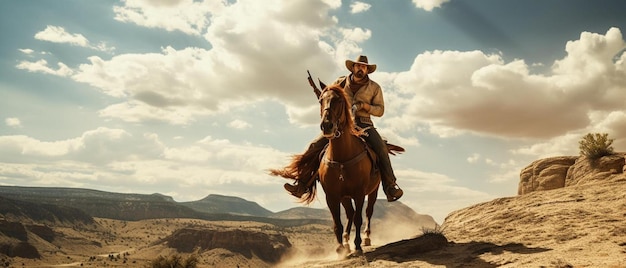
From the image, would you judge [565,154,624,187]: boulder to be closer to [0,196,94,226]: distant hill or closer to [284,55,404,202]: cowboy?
[284,55,404,202]: cowboy

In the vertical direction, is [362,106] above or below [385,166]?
above

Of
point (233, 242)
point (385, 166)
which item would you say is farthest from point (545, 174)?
point (233, 242)

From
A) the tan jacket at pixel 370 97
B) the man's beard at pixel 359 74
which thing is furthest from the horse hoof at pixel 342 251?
the man's beard at pixel 359 74

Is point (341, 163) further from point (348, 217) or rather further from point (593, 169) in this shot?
point (593, 169)

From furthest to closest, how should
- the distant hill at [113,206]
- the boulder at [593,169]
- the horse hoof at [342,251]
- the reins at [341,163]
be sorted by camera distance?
the distant hill at [113,206], the boulder at [593,169], the horse hoof at [342,251], the reins at [341,163]

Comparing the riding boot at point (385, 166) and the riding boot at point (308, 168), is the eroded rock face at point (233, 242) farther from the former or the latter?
the riding boot at point (385, 166)

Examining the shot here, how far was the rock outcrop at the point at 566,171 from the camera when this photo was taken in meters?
13.5

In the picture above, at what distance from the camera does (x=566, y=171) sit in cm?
1628

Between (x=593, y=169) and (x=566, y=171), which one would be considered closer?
(x=593, y=169)

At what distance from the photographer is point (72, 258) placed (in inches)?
3167

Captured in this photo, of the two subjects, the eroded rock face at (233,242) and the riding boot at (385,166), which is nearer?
the riding boot at (385,166)

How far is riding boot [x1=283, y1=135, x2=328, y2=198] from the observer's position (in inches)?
367

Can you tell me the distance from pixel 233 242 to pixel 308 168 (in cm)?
8997

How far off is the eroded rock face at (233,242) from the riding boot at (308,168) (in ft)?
285
